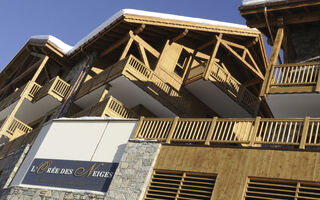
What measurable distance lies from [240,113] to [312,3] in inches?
351

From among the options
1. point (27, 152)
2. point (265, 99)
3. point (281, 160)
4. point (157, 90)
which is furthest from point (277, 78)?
point (27, 152)

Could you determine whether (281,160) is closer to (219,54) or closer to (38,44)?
(219,54)

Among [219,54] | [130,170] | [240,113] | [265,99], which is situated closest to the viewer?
[130,170]

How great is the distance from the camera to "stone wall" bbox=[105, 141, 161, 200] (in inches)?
538

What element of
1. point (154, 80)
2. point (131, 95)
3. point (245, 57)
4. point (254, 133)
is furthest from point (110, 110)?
point (245, 57)

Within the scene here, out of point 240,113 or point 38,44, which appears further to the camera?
point 38,44

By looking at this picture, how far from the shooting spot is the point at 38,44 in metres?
27.8

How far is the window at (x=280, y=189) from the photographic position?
1112 centimetres

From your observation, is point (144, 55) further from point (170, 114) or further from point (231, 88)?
point (231, 88)

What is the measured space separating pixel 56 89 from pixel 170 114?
677 cm

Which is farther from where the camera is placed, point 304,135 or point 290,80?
point 290,80

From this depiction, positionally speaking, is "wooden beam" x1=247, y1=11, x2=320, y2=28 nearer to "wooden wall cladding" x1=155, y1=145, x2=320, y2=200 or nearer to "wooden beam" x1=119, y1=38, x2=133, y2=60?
"wooden wall cladding" x1=155, y1=145, x2=320, y2=200

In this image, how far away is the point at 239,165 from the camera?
1252cm

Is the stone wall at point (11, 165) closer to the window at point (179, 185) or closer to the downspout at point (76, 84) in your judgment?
the downspout at point (76, 84)
